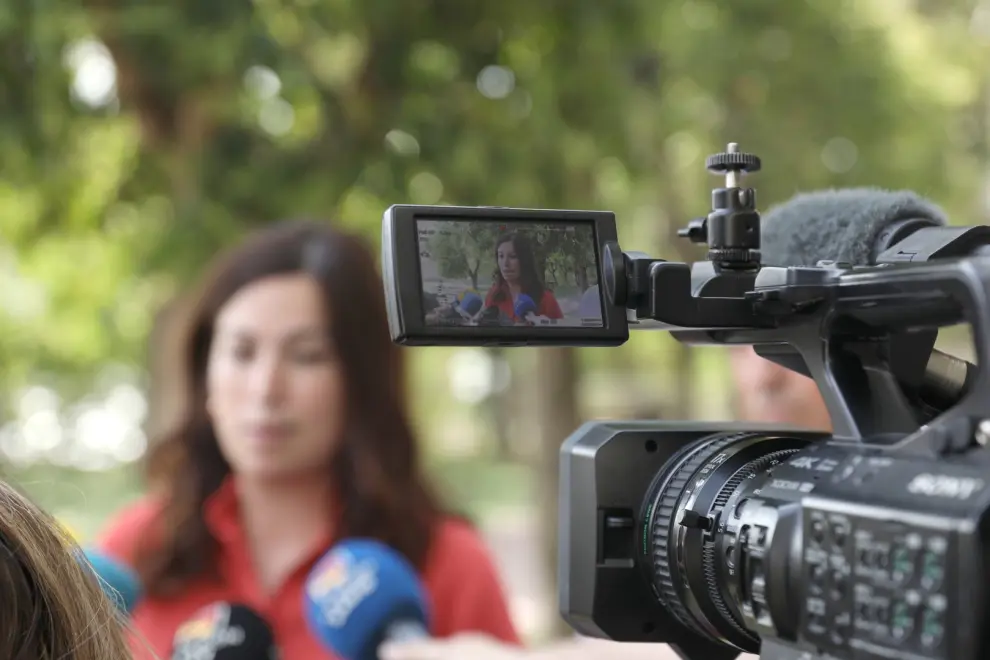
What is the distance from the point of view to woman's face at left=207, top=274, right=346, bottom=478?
7.05 feet

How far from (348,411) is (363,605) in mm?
456

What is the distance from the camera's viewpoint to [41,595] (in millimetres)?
990

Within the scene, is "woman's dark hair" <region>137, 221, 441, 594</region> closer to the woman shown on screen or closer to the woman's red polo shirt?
the woman's red polo shirt

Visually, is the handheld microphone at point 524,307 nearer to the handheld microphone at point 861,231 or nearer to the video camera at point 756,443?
the video camera at point 756,443

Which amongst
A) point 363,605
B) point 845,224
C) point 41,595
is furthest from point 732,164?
point 363,605

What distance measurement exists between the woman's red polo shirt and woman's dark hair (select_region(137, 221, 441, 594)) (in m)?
0.03

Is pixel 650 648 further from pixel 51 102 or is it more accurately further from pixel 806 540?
pixel 51 102

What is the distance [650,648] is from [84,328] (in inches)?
143

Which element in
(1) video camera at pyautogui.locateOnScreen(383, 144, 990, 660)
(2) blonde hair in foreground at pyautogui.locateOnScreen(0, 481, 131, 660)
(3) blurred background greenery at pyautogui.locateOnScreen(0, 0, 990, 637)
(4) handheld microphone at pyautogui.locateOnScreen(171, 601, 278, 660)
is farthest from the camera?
(3) blurred background greenery at pyautogui.locateOnScreen(0, 0, 990, 637)

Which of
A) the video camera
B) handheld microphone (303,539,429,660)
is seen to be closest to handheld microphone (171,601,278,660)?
handheld microphone (303,539,429,660)

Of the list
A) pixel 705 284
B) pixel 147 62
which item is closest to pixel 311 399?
pixel 147 62

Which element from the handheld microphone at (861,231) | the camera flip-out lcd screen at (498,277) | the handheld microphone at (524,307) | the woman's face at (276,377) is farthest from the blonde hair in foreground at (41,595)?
the woman's face at (276,377)

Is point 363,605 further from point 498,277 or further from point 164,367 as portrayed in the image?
point 164,367

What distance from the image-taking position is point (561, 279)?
113 cm
